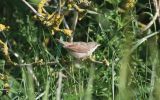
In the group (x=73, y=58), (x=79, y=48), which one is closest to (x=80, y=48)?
(x=79, y=48)

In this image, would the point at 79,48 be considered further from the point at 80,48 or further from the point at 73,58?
the point at 73,58

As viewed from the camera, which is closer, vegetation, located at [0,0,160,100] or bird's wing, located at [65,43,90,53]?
vegetation, located at [0,0,160,100]

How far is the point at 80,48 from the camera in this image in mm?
4531

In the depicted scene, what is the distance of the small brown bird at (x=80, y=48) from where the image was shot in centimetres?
445

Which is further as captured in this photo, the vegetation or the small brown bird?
the small brown bird

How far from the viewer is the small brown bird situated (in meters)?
4.45

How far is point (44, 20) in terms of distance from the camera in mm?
4453

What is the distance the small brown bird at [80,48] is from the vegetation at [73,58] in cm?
5

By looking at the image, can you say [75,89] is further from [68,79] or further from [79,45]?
[79,45]

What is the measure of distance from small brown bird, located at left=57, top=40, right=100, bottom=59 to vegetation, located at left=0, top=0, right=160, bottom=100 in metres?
0.05

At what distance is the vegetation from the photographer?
3.84m

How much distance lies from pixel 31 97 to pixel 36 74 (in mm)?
2189

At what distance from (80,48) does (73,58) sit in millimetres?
137

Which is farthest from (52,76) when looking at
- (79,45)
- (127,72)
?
(127,72)
